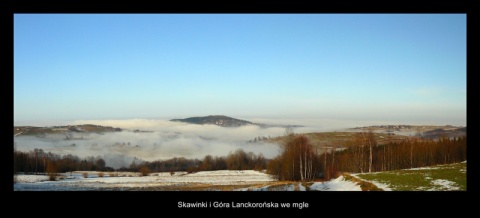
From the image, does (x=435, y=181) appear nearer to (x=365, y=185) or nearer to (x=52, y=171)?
(x=365, y=185)

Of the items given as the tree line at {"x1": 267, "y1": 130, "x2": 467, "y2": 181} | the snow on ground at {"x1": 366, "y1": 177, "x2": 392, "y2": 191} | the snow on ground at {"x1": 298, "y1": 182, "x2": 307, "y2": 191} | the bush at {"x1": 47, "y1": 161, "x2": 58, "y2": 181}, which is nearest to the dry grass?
the snow on ground at {"x1": 366, "y1": 177, "x2": 392, "y2": 191}

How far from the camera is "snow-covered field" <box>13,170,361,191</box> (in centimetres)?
936

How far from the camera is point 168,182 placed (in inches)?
385

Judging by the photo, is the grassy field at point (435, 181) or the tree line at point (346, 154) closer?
the grassy field at point (435, 181)

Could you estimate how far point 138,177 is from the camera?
9.98 meters

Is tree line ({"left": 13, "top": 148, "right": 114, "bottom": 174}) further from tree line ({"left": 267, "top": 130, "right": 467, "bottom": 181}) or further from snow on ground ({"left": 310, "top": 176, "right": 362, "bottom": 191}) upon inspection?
snow on ground ({"left": 310, "top": 176, "right": 362, "bottom": 191})

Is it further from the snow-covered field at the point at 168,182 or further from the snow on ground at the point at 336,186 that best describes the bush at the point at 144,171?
the snow on ground at the point at 336,186

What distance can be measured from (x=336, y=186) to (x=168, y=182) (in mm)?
4008

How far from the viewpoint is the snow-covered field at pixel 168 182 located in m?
9.36

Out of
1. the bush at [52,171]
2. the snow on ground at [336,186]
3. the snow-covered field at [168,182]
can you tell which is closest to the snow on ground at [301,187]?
the snow-covered field at [168,182]
